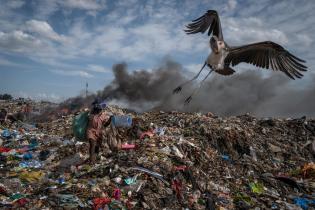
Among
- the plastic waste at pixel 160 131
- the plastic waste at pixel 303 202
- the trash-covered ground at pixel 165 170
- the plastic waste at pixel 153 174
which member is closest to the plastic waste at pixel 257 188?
the trash-covered ground at pixel 165 170

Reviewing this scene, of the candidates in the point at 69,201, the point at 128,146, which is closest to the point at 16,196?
the point at 69,201

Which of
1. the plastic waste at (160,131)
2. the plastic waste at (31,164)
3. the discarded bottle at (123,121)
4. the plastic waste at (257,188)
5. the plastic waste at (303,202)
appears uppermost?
the discarded bottle at (123,121)

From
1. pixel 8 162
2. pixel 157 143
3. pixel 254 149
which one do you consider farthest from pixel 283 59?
pixel 8 162

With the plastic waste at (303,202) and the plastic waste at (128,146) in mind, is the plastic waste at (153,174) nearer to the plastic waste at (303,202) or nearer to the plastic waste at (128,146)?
the plastic waste at (128,146)

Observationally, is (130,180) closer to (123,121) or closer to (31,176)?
(31,176)

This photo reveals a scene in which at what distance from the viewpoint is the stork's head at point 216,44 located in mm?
5488

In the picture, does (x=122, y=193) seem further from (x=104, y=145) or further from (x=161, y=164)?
(x=104, y=145)

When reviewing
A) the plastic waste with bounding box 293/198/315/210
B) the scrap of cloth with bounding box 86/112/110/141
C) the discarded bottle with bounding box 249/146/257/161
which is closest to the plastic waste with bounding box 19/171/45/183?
the scrap of cloth with bounding box 86/112/110/141

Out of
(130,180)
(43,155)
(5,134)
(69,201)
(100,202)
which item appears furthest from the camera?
(5,134)

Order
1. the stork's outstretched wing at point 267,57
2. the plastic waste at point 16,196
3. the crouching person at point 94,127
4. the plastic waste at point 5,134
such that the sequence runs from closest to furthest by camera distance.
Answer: the stork's outstretched wing at point 267,57 → the plastic waste at point 16,196 → the crouching person at point 94,127 → the plastic waste at point 5,134

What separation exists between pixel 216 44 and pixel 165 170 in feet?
7.78

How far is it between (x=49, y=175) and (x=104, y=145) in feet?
4.89

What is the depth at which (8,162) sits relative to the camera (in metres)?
7.54

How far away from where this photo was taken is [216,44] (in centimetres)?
549
